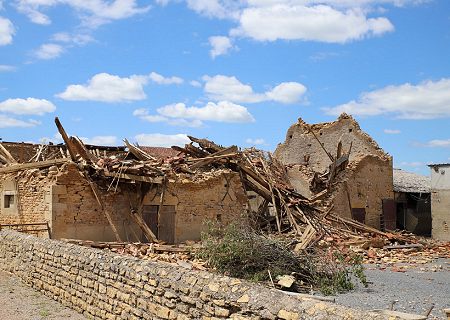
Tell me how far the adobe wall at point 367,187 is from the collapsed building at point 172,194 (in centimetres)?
5

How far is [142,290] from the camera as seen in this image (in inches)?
249

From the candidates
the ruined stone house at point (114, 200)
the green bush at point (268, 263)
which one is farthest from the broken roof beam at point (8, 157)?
the green bush at point (268, 263)

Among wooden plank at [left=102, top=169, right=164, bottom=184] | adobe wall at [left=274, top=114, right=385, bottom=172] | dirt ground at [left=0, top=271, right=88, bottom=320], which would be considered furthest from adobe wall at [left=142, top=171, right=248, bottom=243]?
adobe wall at [left=274, top=114, right=385, bottom=172]

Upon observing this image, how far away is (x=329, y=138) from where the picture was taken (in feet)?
76.4

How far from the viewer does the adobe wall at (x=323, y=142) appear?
21875mm

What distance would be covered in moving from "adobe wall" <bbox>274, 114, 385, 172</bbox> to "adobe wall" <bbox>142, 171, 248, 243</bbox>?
869cm

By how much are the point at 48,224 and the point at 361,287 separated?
9.14 metres

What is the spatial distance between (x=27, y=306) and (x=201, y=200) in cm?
668

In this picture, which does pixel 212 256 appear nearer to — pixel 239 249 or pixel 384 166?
pixel 239 249

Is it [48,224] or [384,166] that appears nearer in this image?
[48,224]

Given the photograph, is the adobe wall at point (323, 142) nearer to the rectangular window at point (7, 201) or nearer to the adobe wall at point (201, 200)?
the adobe wall at point (201, 200)

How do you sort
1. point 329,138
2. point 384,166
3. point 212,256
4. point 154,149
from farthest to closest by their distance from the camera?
point 154,149 → point 329,138 → point 384,166 → point 212,256

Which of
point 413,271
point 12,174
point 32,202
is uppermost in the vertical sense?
point 12,174

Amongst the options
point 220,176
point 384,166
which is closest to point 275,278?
point 220,176
